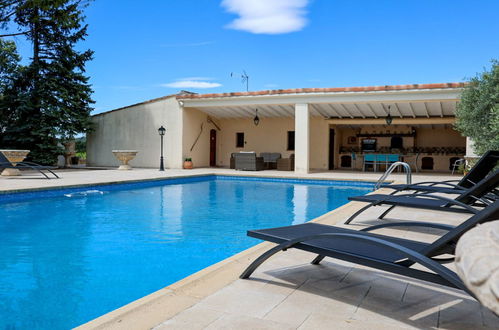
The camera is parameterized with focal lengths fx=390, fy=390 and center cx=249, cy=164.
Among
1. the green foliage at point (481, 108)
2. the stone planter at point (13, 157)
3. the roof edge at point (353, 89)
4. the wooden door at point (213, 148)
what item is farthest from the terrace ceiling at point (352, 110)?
the stone planter at point (13, 157)

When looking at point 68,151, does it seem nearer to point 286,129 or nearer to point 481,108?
point 286,129

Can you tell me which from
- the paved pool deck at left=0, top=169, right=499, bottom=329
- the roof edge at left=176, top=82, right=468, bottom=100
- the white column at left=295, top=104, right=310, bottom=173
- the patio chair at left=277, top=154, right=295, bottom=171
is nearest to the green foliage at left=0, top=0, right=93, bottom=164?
the roof edge at left=176, top=82, right=468, bottom=100

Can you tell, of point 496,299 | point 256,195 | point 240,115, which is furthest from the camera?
point 240,115

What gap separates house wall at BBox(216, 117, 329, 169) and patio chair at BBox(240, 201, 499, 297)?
15578mm

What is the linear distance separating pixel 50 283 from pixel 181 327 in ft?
7.05

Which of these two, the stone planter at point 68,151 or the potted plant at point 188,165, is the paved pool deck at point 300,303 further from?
the stone planter at point 68,151

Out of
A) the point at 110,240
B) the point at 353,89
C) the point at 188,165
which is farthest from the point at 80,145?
the point at 110,240

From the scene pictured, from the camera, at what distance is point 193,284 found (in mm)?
2666

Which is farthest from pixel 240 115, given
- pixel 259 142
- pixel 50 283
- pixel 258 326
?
pixel 258 326

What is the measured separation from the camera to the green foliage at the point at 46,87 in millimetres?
16766

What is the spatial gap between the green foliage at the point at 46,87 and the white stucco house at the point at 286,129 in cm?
192

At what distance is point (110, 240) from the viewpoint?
511cm

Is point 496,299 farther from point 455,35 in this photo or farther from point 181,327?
point 455,35

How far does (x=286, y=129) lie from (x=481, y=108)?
10.7 meters
